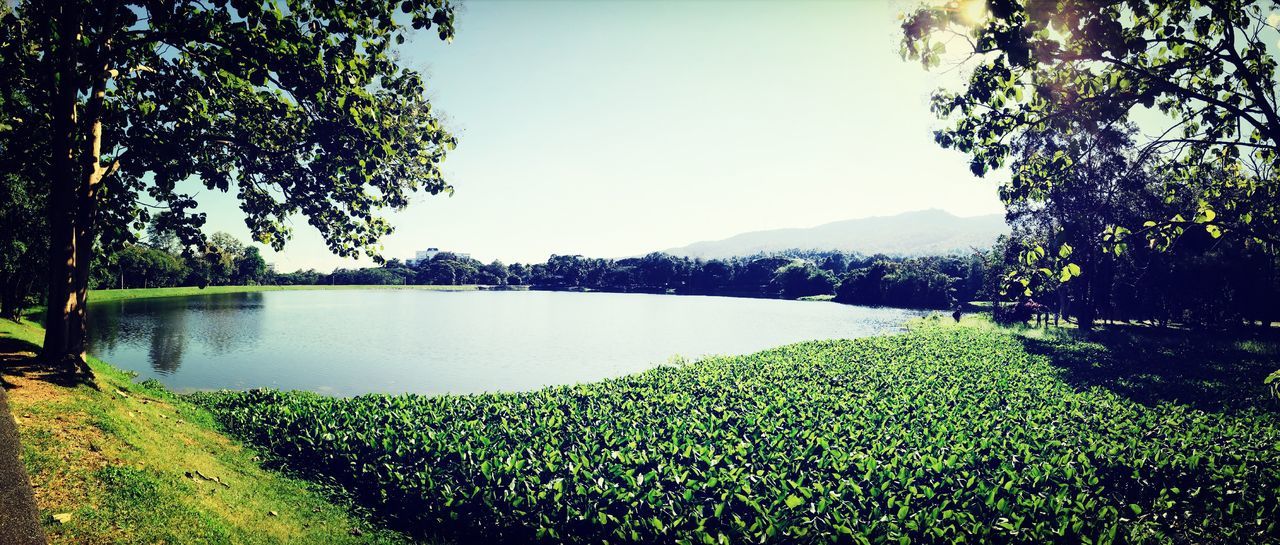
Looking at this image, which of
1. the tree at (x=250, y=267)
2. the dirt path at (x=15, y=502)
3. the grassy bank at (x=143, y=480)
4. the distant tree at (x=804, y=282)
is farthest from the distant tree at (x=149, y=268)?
the distant tree at (x=804, y=282)

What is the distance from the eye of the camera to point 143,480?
24.3ft

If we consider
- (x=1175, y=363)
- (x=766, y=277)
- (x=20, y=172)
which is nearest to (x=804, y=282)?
(x=766, y=277)

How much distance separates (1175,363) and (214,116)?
32526 millimetres

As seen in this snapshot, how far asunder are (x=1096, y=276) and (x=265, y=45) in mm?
44155

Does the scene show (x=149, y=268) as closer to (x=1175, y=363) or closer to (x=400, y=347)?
(x=400, y=347)

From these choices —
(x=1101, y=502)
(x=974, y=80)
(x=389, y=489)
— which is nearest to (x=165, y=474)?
(x=389, y=489)

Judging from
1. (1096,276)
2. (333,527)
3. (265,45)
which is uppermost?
(265,45)

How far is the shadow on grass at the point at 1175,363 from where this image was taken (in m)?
15.5

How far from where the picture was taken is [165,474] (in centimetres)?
812

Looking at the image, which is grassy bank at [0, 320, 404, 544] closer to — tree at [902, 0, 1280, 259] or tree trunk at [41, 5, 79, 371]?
tree trunk at [41, 5, 79, 371]

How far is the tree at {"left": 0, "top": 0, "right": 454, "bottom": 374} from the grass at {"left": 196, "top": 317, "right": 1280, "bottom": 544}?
4.58 metres

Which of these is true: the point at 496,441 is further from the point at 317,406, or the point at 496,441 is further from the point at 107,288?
the point at 107,288

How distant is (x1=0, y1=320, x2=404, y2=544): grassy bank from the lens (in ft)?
21.1

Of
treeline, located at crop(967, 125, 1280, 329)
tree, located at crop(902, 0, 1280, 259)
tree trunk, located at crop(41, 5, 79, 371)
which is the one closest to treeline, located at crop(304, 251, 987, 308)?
treeline, located at crop(967, 125, 1280, 329)
